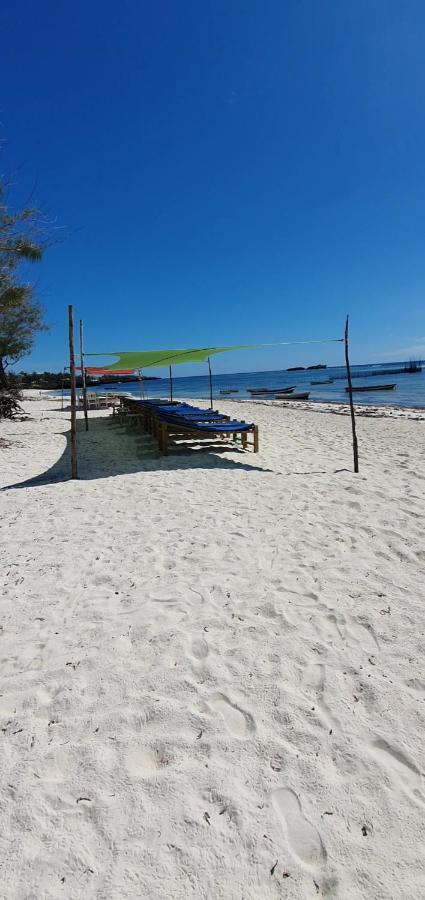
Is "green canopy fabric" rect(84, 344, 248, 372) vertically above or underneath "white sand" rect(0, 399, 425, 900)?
above

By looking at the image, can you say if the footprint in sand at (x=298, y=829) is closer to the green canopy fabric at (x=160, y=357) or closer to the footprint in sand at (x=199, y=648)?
the footprint in sand at (x=199, y=648)

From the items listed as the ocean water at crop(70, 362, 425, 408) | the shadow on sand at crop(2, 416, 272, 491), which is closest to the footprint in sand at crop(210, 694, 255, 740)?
the shadow on sand at crop(2, 416, 272, 491)

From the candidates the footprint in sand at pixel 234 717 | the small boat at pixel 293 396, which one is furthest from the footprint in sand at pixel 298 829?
the small boat at pixel 293 396

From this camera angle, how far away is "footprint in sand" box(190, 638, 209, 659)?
2309mm

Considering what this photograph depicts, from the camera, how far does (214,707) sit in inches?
76.9

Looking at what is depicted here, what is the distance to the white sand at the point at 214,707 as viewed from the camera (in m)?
1.35

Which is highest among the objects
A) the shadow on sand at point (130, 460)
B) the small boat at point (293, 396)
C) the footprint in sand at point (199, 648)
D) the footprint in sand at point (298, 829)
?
the small boat at point (293, 396)

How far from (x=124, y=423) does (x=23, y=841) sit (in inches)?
524

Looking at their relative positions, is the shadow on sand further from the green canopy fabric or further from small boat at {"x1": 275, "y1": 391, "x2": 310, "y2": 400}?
small boat at {"x1": 275, "y1": 391, "x2": 310, "y2": 400}

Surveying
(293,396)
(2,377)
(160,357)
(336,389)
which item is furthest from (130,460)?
(336,389)

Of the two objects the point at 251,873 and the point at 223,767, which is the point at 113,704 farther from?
the point at 251,873

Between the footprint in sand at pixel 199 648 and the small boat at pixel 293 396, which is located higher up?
the small boat at pixel 293 396

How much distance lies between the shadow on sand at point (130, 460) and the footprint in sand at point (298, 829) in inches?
207

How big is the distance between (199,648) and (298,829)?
3.32 ft
